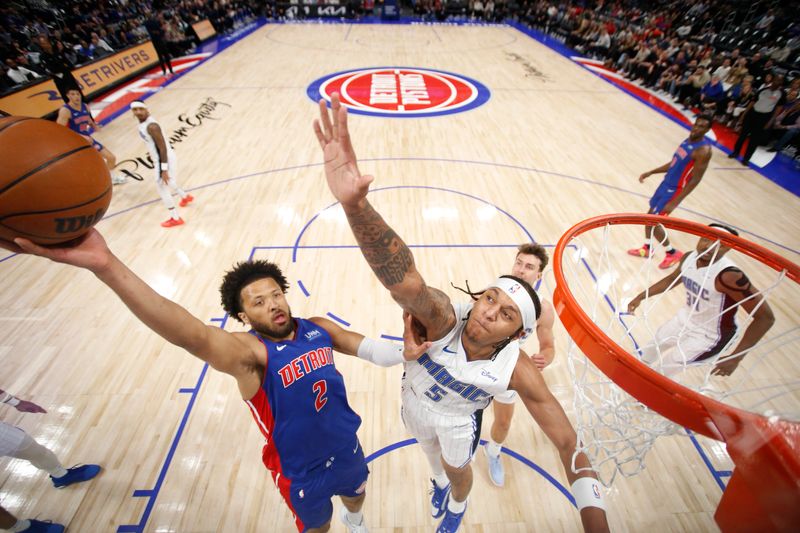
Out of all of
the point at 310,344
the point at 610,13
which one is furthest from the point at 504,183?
the point at 610,13

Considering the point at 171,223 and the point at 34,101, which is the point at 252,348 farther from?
the point at 34,101

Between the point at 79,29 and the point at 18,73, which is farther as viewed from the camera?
the point at 79,29

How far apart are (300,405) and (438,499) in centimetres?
147

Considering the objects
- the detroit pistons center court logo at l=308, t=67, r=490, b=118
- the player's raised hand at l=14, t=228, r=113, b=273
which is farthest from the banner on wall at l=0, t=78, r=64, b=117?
the player's raised hand at l=14, t=228, r=113, b=273

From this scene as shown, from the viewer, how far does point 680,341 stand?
9.81 feet

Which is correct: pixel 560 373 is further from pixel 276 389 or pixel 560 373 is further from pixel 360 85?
pixel 360 85

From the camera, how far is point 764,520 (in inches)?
41.4

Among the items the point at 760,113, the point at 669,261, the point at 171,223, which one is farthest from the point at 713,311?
the point at 760,113

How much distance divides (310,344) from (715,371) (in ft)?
10.5

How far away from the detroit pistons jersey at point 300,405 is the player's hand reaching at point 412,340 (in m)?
0.55

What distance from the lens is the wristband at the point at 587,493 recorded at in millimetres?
1548

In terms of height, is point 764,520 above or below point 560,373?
above

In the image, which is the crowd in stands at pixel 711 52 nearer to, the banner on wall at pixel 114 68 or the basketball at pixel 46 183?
the basketball at pixel 46 183

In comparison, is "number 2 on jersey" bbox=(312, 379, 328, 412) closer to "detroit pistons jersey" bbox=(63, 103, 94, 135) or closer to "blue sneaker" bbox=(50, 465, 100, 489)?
"blue sneaker" bbox=(50, 465, 100, 489)
